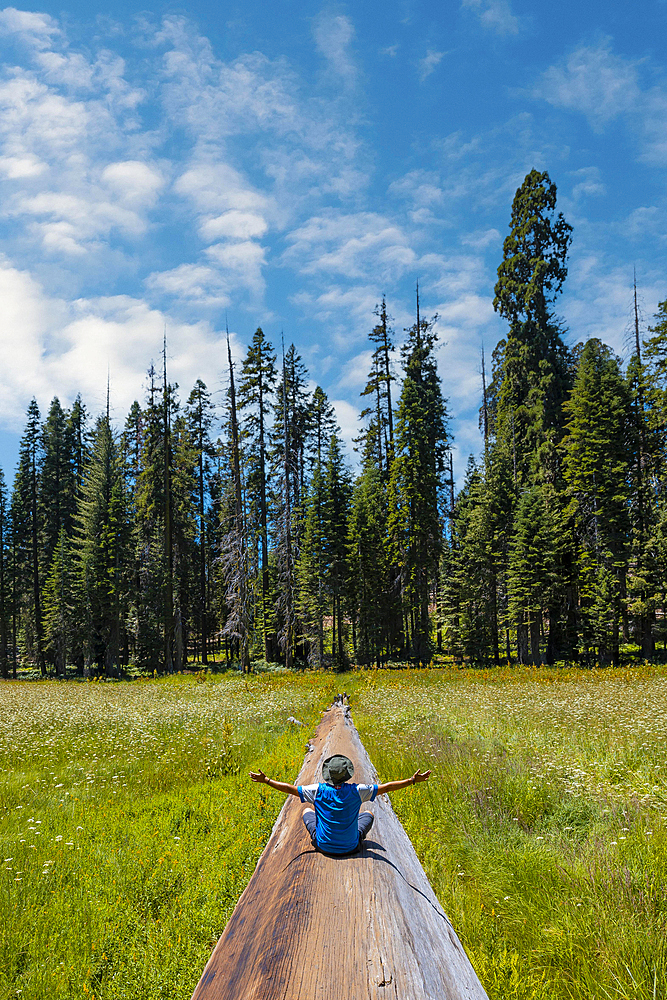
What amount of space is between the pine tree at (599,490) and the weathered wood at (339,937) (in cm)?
2693

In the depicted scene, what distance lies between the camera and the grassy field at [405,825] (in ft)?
11.1

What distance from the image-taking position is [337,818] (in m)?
3.63

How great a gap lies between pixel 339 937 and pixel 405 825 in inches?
133

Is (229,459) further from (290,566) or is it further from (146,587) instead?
(146,587)

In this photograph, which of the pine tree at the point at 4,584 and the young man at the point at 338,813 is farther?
the pine tree at the point at 4,584

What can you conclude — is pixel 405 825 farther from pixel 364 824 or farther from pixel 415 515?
pixel 415 515

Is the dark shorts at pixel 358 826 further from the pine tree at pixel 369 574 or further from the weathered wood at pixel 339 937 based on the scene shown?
the pine tree at pixel 369 574

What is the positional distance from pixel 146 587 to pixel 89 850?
33.6 metres

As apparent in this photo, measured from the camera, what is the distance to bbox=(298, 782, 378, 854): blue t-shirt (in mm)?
3619

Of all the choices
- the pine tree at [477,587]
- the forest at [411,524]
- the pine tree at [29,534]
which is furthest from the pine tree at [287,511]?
the pine tree at [29,534]

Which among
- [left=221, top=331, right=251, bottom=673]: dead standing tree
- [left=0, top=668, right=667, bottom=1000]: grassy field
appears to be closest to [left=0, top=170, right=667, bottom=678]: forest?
[left=221, top=331, right=251, bottom=673]: dead standing tree

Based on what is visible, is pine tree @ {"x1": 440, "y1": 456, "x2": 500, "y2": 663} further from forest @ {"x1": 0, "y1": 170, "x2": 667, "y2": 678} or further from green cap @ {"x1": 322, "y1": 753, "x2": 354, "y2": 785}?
green cap @ {"x1": 322, "y1": 753, "x2": 354, "y2": 785}

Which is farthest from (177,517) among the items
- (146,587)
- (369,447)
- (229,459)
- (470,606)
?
(470,606)

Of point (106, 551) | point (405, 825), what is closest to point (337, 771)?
point (405, 825)
